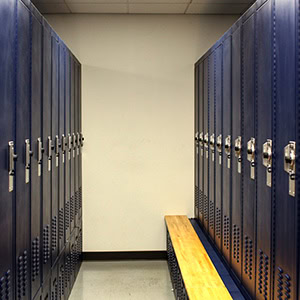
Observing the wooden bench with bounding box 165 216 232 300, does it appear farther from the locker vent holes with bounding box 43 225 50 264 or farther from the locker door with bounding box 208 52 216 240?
the locker vent holes with bounding box 43 225 50 264

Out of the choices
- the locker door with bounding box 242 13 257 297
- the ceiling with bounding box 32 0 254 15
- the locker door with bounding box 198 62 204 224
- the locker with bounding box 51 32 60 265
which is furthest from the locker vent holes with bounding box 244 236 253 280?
the ceiling with bounding box 32 0 254 15

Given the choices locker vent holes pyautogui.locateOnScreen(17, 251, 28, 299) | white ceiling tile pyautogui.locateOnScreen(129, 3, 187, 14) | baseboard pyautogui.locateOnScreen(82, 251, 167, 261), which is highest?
white ceiling tile pyautogui.locateOnScreen(129, 3, 187, 14)

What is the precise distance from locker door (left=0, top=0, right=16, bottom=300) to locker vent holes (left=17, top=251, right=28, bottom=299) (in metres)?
0.12

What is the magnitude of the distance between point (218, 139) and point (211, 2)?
1.91 meters

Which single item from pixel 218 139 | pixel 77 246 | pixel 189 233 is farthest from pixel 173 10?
pixel 77 246

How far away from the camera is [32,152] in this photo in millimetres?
2664

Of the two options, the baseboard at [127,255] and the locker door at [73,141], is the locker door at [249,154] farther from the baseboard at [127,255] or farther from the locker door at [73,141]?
the baseboard at [127,255]

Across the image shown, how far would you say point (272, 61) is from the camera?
2.35 metres

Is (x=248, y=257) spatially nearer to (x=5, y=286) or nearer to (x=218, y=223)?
(x=218, y=223)

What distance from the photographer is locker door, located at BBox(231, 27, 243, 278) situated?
312cm

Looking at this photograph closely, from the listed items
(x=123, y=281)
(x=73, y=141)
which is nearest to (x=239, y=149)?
(x=73, y=141)

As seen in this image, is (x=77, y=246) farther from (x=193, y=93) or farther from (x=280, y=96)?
(x=280, y=96)

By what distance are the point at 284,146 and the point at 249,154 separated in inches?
26.1

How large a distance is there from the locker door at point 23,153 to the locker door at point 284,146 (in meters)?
1.38
